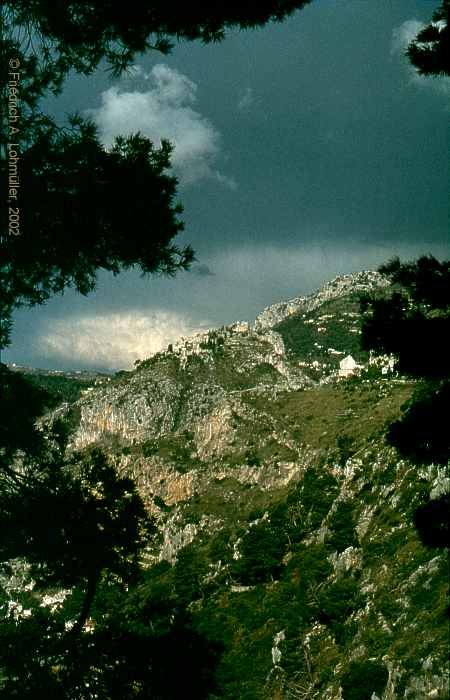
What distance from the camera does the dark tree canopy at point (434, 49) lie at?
280 inches

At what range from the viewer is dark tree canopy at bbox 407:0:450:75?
7113mm

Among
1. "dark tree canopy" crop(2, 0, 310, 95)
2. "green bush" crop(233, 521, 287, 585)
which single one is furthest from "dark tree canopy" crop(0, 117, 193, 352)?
"green bush" crop(233, 521, 287, 585)

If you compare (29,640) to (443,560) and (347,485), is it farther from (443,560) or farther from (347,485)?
(347,485)

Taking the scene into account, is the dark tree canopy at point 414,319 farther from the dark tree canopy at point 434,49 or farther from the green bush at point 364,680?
the green bush at point 364,680

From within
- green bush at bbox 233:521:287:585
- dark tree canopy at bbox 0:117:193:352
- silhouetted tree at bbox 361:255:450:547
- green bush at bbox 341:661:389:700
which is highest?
dark tree canopy at bbox 0:117:193:352

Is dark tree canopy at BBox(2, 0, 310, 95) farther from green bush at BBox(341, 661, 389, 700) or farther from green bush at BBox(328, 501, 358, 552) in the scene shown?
green bush at BBox(328, 501, 358, 552)

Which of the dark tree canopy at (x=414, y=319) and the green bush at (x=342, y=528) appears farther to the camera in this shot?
the green bush at (x=342, y=528)

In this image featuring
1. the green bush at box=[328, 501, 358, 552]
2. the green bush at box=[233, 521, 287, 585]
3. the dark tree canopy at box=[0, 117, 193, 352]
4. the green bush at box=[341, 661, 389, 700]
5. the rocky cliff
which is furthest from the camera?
the green bush at box=[233, 521, 287, 585]

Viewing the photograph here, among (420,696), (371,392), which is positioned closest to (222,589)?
(371,392)

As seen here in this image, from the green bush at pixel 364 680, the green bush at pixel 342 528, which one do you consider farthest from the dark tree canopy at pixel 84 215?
the green bush at pixel 342 528

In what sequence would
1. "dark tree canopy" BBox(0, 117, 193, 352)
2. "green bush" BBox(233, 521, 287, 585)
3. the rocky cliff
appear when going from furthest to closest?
"green bush" BBox(233, 521, 287, 585) < the rocky cliff < "dark tree canopy" BBox(0, 117, 193, 352)

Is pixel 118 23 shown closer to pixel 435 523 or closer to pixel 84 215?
pixel 84 215

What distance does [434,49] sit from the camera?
7.28 metres

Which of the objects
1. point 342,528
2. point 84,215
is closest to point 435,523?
point 84,215
